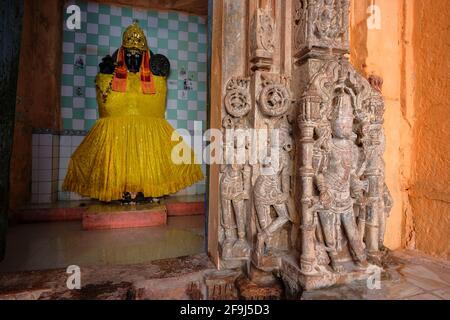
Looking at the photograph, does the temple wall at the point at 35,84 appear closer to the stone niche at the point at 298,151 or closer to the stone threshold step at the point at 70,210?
the stone threshold step at the point at 70,210

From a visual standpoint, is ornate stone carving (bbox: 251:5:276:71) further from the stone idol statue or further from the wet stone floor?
the stone idol statue

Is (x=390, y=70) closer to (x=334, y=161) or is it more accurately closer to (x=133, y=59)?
(x=334, y=161)

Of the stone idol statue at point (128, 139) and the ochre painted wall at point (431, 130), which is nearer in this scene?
the ochre painted wall at point (431, 130)

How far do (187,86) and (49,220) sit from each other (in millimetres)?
3264

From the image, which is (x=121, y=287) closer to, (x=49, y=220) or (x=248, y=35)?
(x=248, y=35)

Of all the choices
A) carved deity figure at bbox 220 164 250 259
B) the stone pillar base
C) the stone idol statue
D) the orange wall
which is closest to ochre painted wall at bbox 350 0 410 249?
the orange wall

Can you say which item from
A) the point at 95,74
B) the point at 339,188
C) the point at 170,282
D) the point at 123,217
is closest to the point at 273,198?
the point at 339,188

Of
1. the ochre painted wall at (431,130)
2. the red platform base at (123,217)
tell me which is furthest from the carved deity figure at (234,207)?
the red platform base at (123,217)

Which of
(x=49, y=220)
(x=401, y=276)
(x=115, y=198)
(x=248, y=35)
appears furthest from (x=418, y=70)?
(x=49, y=220)

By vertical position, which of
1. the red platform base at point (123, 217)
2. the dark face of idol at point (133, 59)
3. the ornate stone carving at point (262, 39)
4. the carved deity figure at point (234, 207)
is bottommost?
the red platform base at point (123, 217)

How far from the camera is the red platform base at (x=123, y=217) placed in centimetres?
339

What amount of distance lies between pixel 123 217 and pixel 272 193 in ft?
8.36

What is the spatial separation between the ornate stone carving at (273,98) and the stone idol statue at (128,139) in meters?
2.96

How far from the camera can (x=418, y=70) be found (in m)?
2.06
